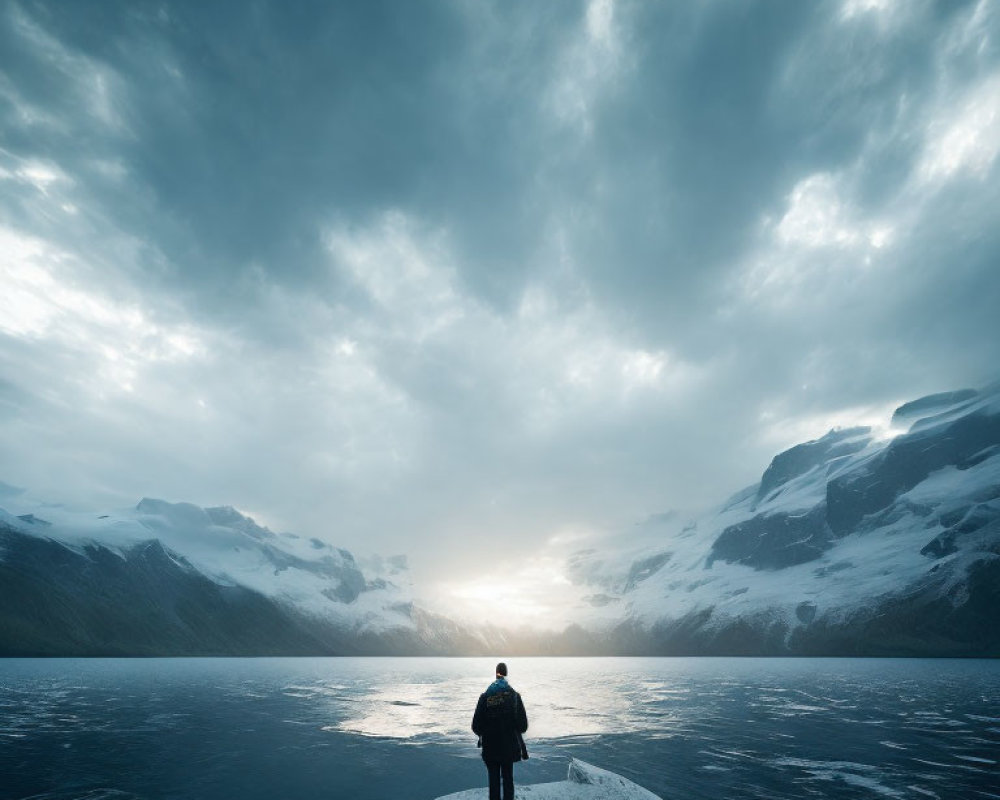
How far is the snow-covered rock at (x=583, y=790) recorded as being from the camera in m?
19.2

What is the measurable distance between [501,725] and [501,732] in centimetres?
20

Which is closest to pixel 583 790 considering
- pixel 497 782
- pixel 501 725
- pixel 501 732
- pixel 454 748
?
pixel 497 782

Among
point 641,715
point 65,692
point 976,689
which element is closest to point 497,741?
point 641,715

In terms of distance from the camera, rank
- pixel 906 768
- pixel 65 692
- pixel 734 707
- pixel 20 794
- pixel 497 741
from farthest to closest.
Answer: pixel 65 692 → pixel 734 707 → pixel 906 768 → pixel 20 794 → pixel 497 741

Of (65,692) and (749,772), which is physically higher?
(65,692)

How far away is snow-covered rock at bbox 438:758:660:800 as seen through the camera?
1919 cm

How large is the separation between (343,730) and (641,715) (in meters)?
27.2

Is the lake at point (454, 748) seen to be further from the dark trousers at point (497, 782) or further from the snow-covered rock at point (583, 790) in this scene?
the dark trousers at point (497, 782)

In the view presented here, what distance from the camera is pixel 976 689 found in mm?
71000

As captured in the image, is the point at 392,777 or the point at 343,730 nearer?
the point at 392,777

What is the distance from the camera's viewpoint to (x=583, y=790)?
65.1 feet

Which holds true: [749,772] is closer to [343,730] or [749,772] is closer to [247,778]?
[247,778]

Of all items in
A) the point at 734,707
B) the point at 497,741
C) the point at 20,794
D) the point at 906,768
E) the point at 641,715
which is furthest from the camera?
the point at 734,707

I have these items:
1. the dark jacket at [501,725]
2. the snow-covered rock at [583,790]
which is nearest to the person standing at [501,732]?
the dark jacket at [501,725]
